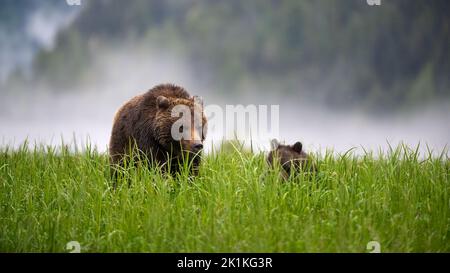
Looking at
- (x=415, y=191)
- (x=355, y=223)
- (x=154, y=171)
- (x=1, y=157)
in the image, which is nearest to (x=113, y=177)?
(x=154, y=171)

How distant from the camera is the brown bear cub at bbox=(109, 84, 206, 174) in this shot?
744 centimetres

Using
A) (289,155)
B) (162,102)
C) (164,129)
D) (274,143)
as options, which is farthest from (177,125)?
(289,155)

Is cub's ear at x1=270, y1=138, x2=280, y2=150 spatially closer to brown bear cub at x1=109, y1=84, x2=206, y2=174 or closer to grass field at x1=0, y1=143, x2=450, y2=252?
grass field at x1=0, y1=143, x2=450, y2=252

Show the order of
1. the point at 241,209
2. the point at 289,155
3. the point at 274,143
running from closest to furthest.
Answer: the point at 241,209
the point at 289,155
the point at 274,143

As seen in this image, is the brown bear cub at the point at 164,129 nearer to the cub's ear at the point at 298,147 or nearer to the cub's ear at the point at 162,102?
the cub's ear at the point at 162,102

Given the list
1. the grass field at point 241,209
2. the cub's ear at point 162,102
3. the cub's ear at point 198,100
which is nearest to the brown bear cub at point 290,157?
the grass field at point 241,209

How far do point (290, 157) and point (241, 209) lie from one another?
1.59 m

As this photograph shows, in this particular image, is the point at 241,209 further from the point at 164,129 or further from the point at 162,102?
the point at 162,102

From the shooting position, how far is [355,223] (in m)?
5.92

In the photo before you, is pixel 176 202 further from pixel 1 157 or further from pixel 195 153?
pixel 1 157

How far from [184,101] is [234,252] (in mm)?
2964

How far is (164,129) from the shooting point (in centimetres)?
748
